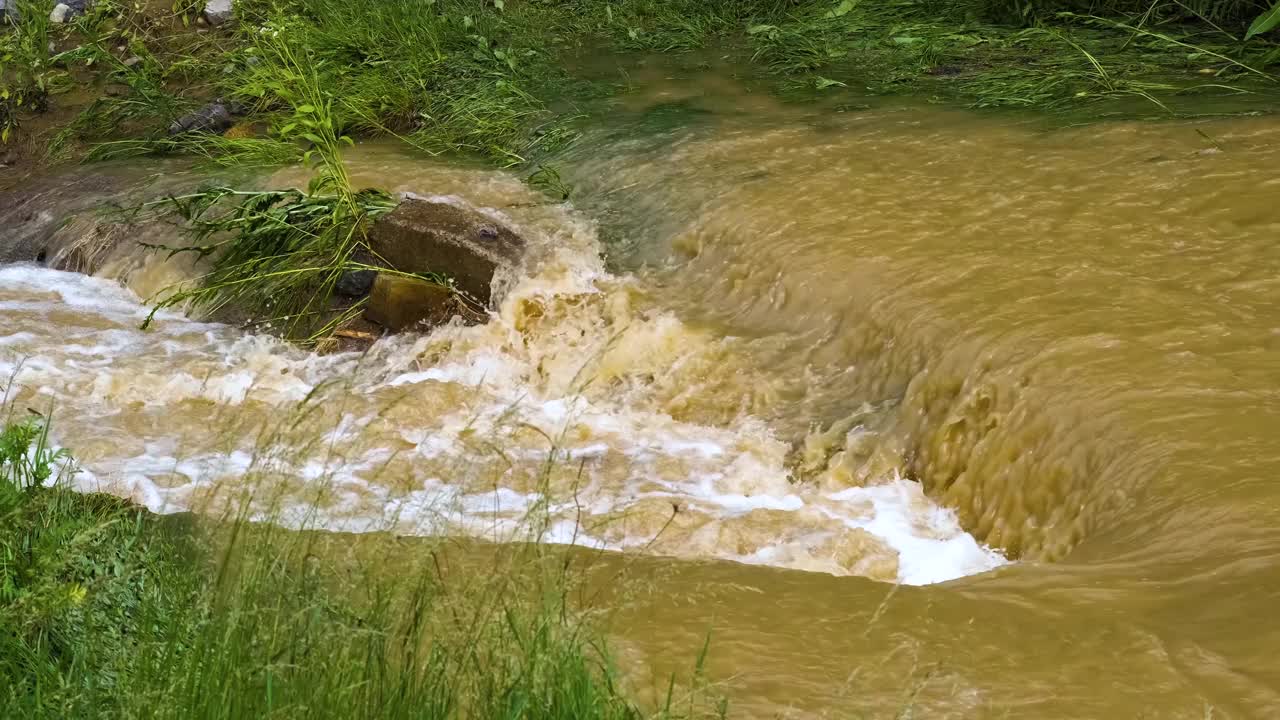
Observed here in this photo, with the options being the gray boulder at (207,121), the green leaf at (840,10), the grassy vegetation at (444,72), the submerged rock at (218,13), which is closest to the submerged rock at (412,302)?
the grassy vegetation at (444,72)

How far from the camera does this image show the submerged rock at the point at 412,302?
553 cm

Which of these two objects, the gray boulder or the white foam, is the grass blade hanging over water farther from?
the gray boulder

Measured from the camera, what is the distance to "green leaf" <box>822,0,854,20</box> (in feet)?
25.0

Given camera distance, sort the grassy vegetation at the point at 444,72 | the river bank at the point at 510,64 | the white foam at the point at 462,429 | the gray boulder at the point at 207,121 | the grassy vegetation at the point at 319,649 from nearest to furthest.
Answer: the grassy vegetation at the point at 319,649
the white foam at the point at 462,429
the grassy vegetation at the point at 444,72
the river bank at the point at 510,64
the gray boulder at the point at 207,121

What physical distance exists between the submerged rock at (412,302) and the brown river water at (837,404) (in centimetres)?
16

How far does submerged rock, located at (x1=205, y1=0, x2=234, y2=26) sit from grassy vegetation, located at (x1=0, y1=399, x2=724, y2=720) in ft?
24.9

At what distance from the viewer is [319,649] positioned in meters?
1.92

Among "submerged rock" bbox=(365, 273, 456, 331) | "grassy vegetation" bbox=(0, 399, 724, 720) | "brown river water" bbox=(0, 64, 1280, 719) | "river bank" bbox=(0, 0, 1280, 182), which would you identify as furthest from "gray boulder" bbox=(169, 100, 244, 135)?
"grassy vegetation" bbox=(0, 399, 724, 720)

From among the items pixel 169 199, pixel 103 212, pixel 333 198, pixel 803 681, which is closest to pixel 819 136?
pixel 333 198

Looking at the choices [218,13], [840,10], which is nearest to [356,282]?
[840,10]

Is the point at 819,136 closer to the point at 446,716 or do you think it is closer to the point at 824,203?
the point at 824,203

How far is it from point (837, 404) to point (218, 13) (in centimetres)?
653

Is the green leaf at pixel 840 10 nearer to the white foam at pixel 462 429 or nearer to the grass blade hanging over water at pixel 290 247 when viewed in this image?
the white foam at pixel 462 429

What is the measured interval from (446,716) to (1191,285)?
295 centimetres
